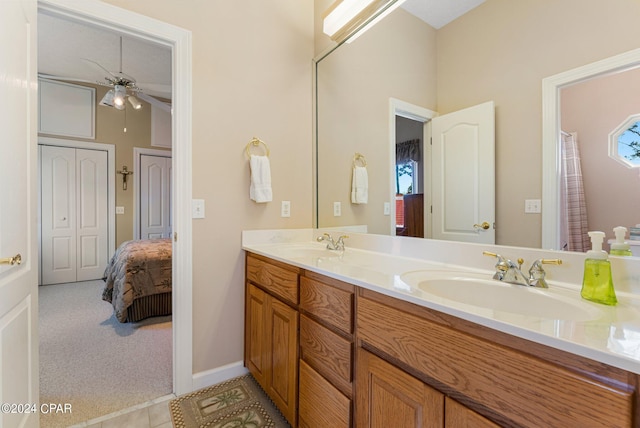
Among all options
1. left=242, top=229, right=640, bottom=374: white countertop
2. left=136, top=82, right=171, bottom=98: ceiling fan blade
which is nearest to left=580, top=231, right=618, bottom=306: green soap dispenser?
left=242, top=229, right=640, bottom=374: white countertop

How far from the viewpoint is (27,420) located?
111 cm

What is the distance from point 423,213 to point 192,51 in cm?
158

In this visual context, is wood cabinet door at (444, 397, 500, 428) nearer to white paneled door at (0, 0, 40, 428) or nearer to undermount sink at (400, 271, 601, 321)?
undermount sink at (400, 271, 601, 321)

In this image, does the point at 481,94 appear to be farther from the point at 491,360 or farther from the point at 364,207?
the point at 491,360

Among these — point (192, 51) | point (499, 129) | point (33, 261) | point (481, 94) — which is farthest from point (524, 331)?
point (192, 51)

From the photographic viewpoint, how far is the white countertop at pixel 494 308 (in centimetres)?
51

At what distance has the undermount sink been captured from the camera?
30.1 inches

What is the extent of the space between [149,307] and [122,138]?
2.95 metres

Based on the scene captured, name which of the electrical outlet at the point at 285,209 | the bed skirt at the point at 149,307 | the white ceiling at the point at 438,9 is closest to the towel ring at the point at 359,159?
the electrical outlet at the point at 285,209

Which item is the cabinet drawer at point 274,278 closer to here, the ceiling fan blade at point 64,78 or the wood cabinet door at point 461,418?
the wood cabinet door at point 461,418

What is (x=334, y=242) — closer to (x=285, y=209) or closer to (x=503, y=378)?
(x=285, y=209)

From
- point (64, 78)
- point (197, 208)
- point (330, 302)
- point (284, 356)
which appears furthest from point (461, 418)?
point (64, 78)

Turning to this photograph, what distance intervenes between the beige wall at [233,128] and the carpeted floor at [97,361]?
1.33ft

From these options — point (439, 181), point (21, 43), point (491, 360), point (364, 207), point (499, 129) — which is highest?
point (21, 43)
